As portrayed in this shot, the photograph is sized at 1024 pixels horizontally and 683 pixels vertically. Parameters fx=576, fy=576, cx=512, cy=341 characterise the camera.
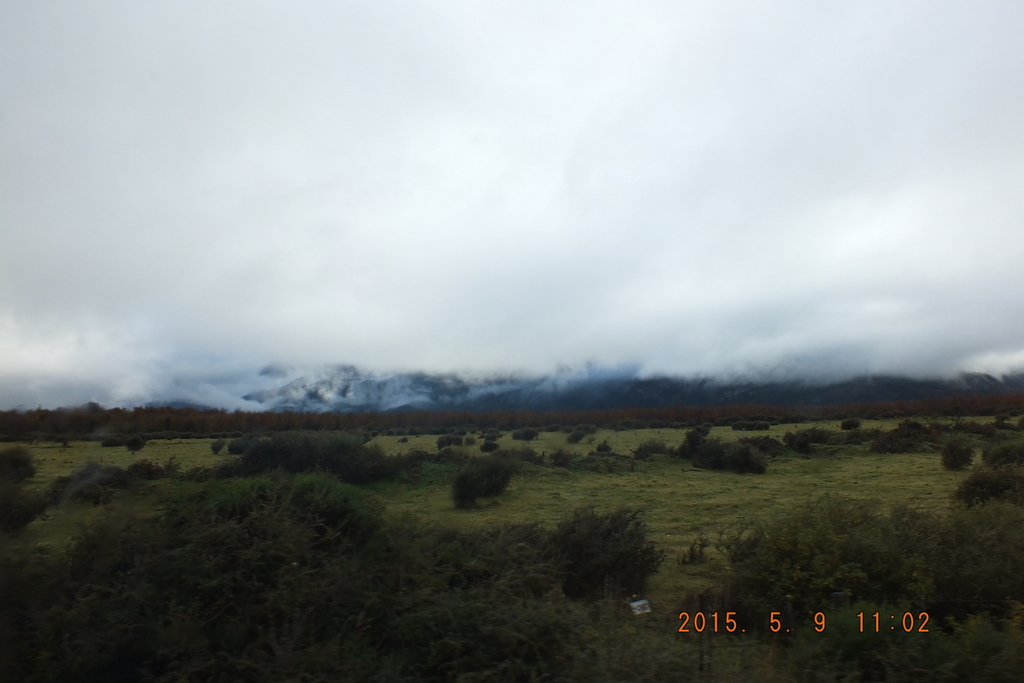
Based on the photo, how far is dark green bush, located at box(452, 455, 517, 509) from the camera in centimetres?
2023

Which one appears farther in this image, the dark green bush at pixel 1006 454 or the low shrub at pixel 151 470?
the dark green bush at pixel 1006 454

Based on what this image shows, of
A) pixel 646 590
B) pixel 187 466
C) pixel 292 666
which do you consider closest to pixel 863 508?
pixel 646 590

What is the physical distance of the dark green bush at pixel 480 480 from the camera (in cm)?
2023

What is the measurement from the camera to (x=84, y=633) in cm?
564

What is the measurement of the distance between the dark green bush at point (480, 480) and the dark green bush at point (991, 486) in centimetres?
1354

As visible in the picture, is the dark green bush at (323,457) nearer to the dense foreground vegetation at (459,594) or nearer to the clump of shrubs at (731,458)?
the dense foreground vegetation at (459,594)

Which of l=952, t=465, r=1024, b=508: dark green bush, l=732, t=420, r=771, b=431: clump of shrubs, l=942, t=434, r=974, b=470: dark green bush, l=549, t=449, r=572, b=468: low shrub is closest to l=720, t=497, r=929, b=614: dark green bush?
l=952, t=465, r=1024, b=508: dark green bush

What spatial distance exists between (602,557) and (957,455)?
2209 centimetres

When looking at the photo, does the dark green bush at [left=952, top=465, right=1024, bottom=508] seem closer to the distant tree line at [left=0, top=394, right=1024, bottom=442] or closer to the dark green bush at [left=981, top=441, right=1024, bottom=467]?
the dark green bush at [left=981, top=441, right=1024, bottom=467]

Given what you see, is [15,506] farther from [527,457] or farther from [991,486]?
[527,457]

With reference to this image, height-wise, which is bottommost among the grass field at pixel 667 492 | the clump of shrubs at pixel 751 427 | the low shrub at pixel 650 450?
the grass field at pixel 667 492
